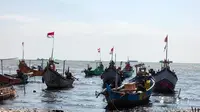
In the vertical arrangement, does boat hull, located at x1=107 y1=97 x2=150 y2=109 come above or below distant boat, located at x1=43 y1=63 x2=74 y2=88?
below

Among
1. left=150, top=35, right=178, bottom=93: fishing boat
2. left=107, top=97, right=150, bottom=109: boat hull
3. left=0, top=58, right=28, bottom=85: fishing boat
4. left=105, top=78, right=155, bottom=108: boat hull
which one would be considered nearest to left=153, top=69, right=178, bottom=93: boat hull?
left=150, top=35, right=178, bottom=93: fishing boat

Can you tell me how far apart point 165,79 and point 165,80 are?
21 cm

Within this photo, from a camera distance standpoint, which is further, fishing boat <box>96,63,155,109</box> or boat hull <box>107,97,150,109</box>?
boat hull <box>107,97,150,109</box>

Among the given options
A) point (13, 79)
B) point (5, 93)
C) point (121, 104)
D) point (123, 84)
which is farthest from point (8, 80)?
point (121, 104)

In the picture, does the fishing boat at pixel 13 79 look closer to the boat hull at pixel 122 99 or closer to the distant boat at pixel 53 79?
the distant boat at pixel 53 79

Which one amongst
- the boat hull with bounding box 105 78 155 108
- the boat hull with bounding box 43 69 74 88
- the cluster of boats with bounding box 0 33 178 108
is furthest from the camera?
the boat hull with bounding box 43 69 74 88

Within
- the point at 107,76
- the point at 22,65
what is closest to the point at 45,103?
the point at 107,76

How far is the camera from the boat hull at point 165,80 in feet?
154

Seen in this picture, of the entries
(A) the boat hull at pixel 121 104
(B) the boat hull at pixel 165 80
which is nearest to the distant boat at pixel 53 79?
(B) the boat hull at pixel 165 80

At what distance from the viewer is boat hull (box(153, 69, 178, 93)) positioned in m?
46.9

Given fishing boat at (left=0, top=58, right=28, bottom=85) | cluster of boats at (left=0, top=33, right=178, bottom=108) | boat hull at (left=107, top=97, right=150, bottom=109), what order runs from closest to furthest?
1. boat hull at (left=107, top=97, right=150, bottom=109)
2. cluster of boats at (left=0, top=33, right=178, bottom=108)
3. fishing boat at (left=0, top=58, right=28, bottom=85)

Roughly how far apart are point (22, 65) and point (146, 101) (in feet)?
150

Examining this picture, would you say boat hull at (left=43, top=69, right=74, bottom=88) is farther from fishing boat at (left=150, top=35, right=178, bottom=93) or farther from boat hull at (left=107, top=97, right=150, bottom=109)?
boat hull at (left=107, top=97, right=150, bottom=109)

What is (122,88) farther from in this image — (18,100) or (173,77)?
(173,77)
